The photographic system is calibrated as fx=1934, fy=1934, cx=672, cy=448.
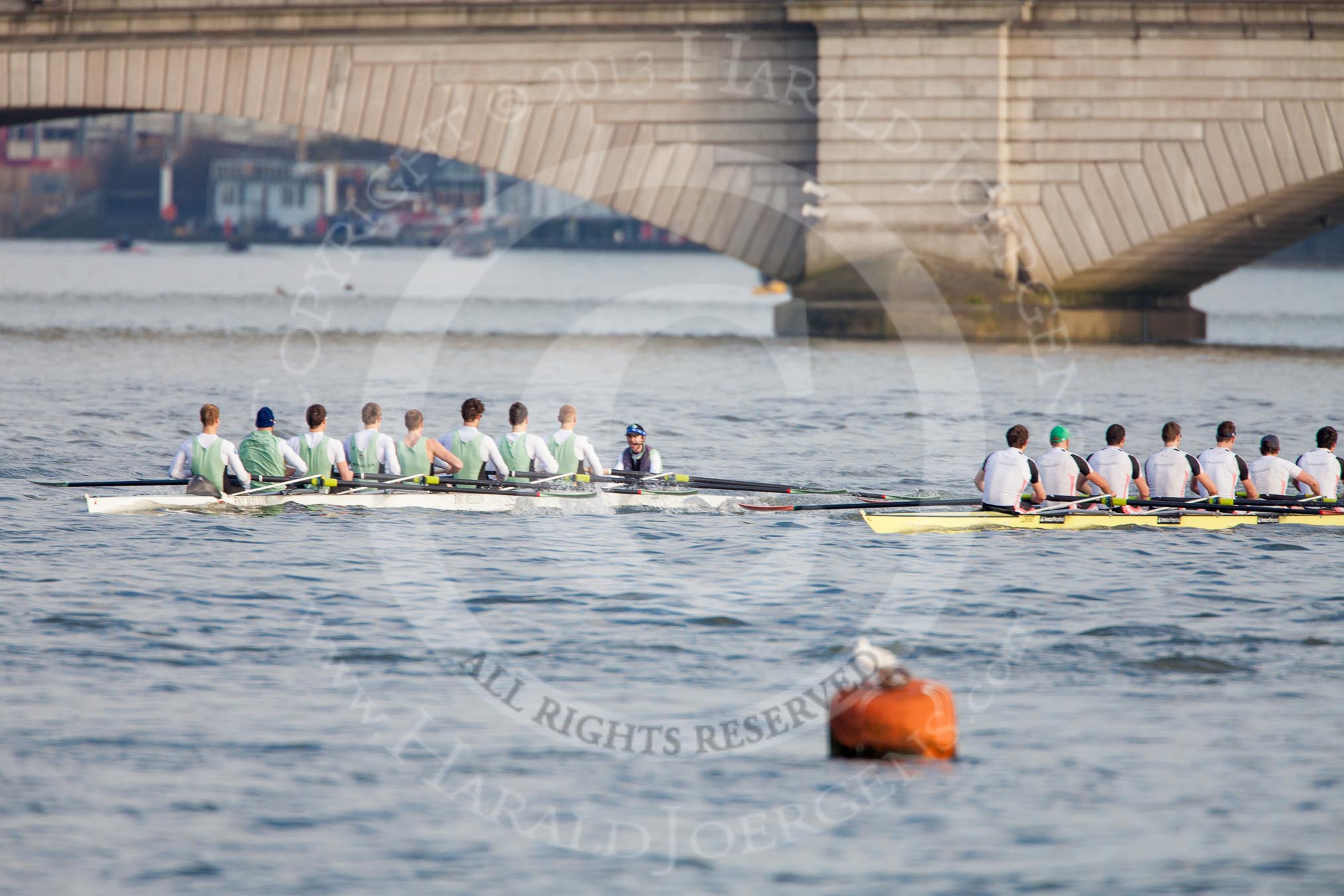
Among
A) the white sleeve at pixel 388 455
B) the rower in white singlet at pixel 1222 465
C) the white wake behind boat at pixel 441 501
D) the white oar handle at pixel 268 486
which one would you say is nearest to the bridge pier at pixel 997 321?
the white wake behind boat at pixel 441 501

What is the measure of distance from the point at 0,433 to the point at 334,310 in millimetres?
42402

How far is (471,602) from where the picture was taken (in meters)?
19.0

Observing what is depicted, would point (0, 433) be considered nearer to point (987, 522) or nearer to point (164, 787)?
point (987, 522)

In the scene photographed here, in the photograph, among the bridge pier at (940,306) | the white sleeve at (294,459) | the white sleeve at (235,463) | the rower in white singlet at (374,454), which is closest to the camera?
the white sleeve at (235,463)

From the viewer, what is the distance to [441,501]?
23750 millimetres

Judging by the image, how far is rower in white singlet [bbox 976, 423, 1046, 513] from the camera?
22031 millimetres

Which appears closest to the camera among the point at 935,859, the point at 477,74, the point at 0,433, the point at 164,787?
the point at 935,859

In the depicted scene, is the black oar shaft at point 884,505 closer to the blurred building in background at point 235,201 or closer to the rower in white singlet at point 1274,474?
the rower in white singlet at point 1274,474

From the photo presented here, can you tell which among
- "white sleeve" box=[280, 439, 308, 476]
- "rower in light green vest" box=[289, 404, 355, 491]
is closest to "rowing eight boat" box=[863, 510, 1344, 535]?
"rower in light green vest" box=[289, 404, 355, 491]

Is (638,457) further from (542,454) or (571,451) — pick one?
(542,454)

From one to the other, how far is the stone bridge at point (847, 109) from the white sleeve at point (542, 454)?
23391 millimetres

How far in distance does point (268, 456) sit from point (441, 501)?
2162 mm

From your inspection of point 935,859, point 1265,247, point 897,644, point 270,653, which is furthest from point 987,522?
point 1265,247

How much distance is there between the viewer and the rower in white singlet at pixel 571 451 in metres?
24.0
